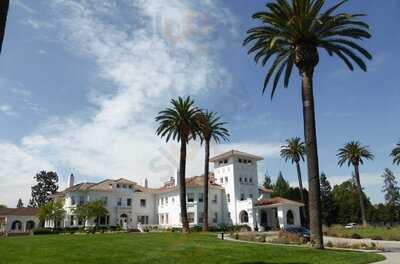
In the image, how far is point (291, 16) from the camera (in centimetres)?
3009

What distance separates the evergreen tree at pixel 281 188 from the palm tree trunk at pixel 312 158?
7386cm

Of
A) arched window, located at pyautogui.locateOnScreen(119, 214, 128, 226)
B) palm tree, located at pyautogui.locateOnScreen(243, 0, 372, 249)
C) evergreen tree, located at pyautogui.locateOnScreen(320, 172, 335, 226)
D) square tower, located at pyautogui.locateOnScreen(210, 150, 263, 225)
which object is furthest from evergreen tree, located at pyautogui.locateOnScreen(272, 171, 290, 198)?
palm tree, located at pyautogui.locateOnScreen(243, 0, 372, 249)

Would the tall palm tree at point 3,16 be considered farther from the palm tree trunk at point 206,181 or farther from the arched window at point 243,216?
the arched window at point 243,216

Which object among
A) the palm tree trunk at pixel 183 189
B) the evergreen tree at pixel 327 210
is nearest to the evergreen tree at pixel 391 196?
the evergreen tree at pixel 327 210

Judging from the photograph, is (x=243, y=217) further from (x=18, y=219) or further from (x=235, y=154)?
(x=18, y=219)

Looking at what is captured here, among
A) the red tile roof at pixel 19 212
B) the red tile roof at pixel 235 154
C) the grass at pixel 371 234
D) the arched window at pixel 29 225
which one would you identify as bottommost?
the grass at pixel 371 234

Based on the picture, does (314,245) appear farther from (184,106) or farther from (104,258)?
(184,106)

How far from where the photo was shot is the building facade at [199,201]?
7544cm

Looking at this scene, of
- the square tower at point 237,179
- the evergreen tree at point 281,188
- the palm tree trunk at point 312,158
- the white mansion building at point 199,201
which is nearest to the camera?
the palm tree trunk at point 312,158

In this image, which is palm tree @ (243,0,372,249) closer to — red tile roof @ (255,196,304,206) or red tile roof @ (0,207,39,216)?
red tile roof @ (255,196,304,206)

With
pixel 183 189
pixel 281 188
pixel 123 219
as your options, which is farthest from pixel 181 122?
pixel 281 188

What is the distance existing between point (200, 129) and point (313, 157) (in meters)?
30.9

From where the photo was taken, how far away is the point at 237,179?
77.9 metres

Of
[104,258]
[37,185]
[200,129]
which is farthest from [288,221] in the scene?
[37,185]
